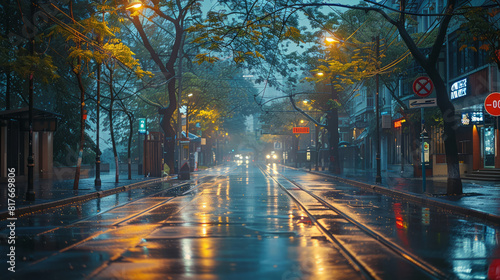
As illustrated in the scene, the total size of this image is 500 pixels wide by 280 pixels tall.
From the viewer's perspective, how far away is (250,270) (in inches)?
297

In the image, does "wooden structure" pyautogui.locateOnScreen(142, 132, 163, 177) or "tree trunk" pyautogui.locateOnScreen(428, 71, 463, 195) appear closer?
"tree trunk" pyautogui.locateOnScreen(428, 71, 463, 195)

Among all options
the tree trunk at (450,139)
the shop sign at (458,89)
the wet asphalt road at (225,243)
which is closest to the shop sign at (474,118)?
the shop sign at (458,89)

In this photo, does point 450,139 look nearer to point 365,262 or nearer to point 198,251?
point 365,262

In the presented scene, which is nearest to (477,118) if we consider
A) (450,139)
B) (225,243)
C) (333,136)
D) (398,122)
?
(450,139)

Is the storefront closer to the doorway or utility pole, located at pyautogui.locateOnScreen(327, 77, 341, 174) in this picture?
the doorway

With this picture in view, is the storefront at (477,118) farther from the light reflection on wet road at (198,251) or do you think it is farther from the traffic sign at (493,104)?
the light reflection on wet road at (198,251)

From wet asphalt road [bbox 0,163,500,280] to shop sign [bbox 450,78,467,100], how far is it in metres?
19.7

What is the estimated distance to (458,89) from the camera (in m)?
35.2

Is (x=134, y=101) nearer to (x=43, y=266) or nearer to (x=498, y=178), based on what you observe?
(x=498, y=178)

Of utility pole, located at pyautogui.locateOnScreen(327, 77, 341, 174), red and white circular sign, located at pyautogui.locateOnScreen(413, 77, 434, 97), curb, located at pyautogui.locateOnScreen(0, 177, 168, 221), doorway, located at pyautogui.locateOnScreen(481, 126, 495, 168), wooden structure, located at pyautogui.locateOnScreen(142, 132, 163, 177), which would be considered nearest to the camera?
curb, located at pyautogui.locateOnScreen(0, 177, 168, 221)

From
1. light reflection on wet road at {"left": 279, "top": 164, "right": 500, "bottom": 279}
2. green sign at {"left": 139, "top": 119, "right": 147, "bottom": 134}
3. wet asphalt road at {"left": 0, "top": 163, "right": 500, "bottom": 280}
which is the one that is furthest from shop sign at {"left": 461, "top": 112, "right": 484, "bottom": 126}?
green sign at {"left": 139, "top": 119, "right": 147, "bottom": 134}

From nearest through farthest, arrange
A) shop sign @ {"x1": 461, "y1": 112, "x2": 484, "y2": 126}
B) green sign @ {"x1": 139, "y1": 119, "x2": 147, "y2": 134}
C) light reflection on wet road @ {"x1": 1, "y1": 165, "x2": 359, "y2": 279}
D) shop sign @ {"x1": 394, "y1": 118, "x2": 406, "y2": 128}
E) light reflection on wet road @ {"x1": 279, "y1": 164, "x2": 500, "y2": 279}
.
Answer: light reflection on wet road @ {"x1": 1, "y1": 165, "x2": 359, "y2": 279}, light reflection on wet road @ {"x1": 279, "y1": 164, "x2": 500, "y2": 279}, shop sign @ {"x1": 461, "y1": 112, "x2": 484, "y2": 126}, green sign @ {"x1": 139, "y1": 119, "x2": 147, "y2": 134}, shop sign @ {"x1": 394, "y1": 118, "x2": 406, "y2": 128}

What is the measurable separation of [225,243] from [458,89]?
2913cm

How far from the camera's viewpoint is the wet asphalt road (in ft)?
24.7
